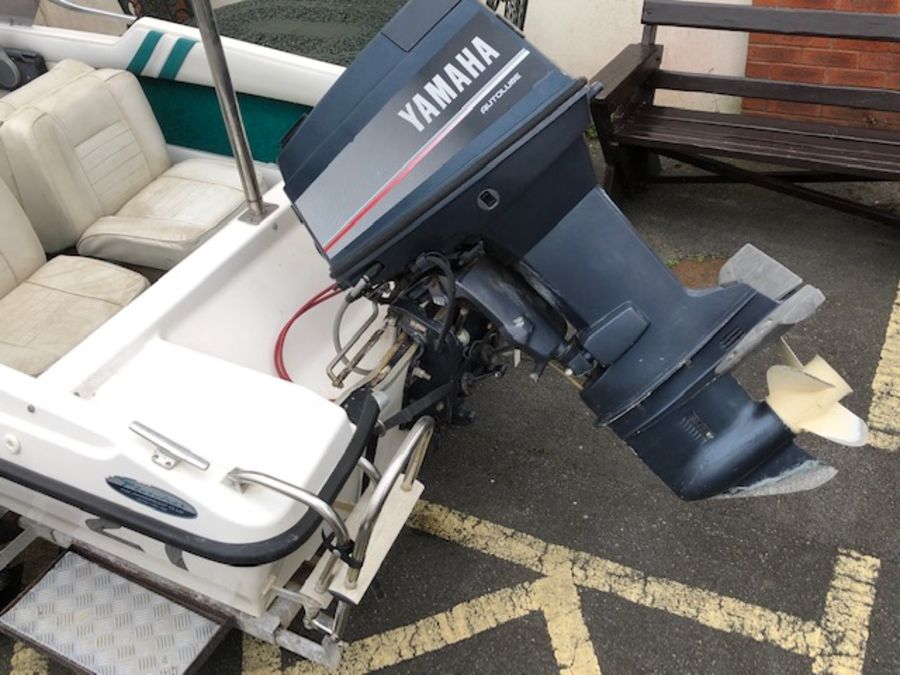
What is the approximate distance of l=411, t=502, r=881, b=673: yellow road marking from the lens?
76.1 inches

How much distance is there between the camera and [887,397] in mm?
2559

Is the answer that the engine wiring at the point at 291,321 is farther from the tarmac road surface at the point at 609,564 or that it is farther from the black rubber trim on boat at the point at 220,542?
the tarmac road surface at the point at 609,564

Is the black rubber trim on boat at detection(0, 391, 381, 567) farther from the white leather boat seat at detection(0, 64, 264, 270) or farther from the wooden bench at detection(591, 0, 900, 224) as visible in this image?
the wooden bench at detection(591, 0, 900, 224)

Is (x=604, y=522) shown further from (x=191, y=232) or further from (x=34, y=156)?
(x=34, y=156)

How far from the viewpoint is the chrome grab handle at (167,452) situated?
4.65 ft

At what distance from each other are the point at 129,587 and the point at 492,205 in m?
1.28

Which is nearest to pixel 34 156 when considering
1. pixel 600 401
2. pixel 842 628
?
pixel 600 401

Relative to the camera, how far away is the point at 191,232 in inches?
86.2

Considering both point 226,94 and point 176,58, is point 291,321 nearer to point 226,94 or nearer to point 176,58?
point 226,94

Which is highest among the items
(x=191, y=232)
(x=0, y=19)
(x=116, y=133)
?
(x=0, y=19)

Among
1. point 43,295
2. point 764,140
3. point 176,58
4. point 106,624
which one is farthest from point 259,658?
point 764,140

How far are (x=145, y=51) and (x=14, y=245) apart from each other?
84 cm

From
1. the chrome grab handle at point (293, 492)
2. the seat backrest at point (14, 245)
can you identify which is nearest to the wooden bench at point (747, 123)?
the seat backrest at point (14, 245)

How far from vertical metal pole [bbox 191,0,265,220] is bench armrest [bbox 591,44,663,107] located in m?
1.54
